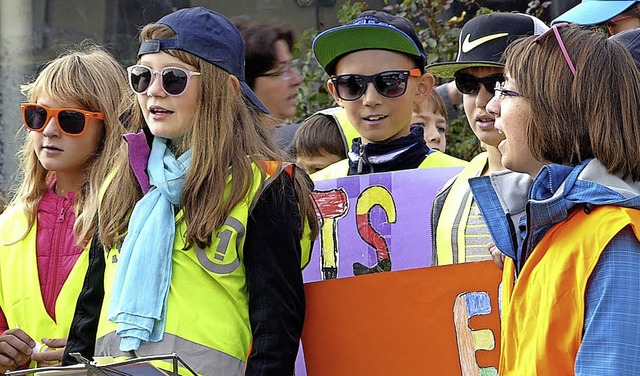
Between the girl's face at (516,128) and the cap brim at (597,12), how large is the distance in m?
1.31

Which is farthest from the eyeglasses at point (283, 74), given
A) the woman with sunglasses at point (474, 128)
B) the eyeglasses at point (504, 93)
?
the eyeglasses at point (504, 93)

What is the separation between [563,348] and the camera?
2566 mm

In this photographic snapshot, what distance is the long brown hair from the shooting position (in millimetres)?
2693

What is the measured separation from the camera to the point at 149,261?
3283 millimetres

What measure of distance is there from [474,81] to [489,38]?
0.16m

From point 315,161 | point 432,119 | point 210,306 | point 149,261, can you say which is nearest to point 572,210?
point 210,306

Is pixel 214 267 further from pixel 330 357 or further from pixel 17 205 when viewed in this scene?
pixel 17 205

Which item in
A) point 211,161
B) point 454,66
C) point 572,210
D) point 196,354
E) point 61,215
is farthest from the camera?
point 61,215

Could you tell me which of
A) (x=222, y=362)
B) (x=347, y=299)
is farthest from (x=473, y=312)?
(x=222, y=362)

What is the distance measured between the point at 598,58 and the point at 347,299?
117 cm

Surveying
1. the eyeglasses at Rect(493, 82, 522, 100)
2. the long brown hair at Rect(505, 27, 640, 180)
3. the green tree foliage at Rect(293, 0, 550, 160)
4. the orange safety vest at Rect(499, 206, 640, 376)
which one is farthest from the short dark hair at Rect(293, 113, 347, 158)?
the orange safety vest at Rect(499, 206, 640, 376)

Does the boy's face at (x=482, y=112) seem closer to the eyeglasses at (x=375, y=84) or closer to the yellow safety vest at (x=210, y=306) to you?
the eyeglasses at (x=375, y=84)

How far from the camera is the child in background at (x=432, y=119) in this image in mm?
5438

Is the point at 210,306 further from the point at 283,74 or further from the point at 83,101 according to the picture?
the point at 283,74
